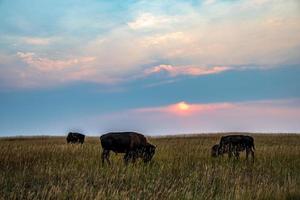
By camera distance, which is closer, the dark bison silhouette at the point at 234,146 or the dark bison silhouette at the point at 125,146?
the dark bison silhouette at the point at 125,146

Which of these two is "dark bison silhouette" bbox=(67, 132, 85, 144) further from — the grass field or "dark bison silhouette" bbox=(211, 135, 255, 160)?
the grass field

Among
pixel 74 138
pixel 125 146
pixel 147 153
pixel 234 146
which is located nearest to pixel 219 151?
pixel 234 146

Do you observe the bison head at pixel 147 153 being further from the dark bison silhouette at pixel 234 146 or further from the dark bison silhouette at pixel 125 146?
the dark bison silhouette at pixel 234 146

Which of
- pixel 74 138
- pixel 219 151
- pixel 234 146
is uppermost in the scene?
pixel 74 138

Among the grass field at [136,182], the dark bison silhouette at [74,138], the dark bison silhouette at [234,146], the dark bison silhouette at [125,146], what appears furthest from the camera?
the dark bison silhouette at [74,138]

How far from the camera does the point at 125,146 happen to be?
60.8 ft

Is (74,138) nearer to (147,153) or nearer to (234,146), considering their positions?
(234,146)

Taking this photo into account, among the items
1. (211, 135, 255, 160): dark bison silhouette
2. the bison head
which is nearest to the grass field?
the bison head

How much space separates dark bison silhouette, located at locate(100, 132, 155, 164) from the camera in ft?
59.7

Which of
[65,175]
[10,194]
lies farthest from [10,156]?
[10,194]

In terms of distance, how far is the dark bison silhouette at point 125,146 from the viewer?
59.7 ft

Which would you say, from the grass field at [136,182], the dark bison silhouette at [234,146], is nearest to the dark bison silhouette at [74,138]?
the dark bison silhouette at [234,146]

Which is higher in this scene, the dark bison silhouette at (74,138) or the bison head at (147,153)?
the dark bison silhouette at (74,138)

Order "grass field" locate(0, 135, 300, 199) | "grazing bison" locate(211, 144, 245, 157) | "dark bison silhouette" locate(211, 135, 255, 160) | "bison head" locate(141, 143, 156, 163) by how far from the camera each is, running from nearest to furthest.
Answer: "grass field" locate(0, 135, 300, 199)
"bison head" locate(141, 143, 156, 163)
"grazing bison" locate(211, 144, 245, 157)
"dark bison silhouette" locate(211, 135, 255, 160)
